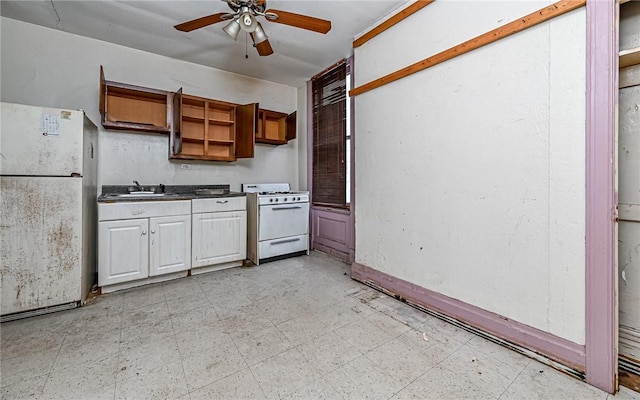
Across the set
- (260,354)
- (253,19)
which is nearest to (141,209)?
(260,354)

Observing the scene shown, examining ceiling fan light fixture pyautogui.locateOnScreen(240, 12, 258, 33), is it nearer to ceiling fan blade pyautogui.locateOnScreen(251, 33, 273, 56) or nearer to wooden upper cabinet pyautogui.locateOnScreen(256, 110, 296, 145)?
ceiling fan blade pyautogui.locateOnScreen(251, 33, 273, 56)

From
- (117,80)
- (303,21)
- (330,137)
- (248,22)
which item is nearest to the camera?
(248,22)

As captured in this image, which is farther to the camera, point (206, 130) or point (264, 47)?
point (206, 130)

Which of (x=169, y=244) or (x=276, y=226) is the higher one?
(x=276, y=226)

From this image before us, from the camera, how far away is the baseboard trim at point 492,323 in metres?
1.51

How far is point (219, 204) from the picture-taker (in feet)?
10.7

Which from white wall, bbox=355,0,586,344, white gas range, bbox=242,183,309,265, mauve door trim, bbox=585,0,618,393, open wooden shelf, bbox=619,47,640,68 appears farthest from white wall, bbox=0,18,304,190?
open wooden shelf, bbox=619,47,640,68

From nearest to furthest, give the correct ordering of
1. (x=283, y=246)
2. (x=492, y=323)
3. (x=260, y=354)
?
(x=260, y=354) < (x=492, y=323) < (x=283, y=246)

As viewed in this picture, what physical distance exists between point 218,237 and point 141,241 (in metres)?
0.78

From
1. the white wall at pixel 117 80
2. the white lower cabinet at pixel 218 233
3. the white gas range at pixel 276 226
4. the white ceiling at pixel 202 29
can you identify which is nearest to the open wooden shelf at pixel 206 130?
the white wall at pixel 117 80

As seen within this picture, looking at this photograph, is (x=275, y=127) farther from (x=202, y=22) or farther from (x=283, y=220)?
(x=202, y=22)

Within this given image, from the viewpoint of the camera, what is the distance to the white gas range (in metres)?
3.47

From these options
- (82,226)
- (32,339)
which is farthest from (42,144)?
(32,339)

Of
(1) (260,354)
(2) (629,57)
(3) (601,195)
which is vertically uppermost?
(2) (629,57)
